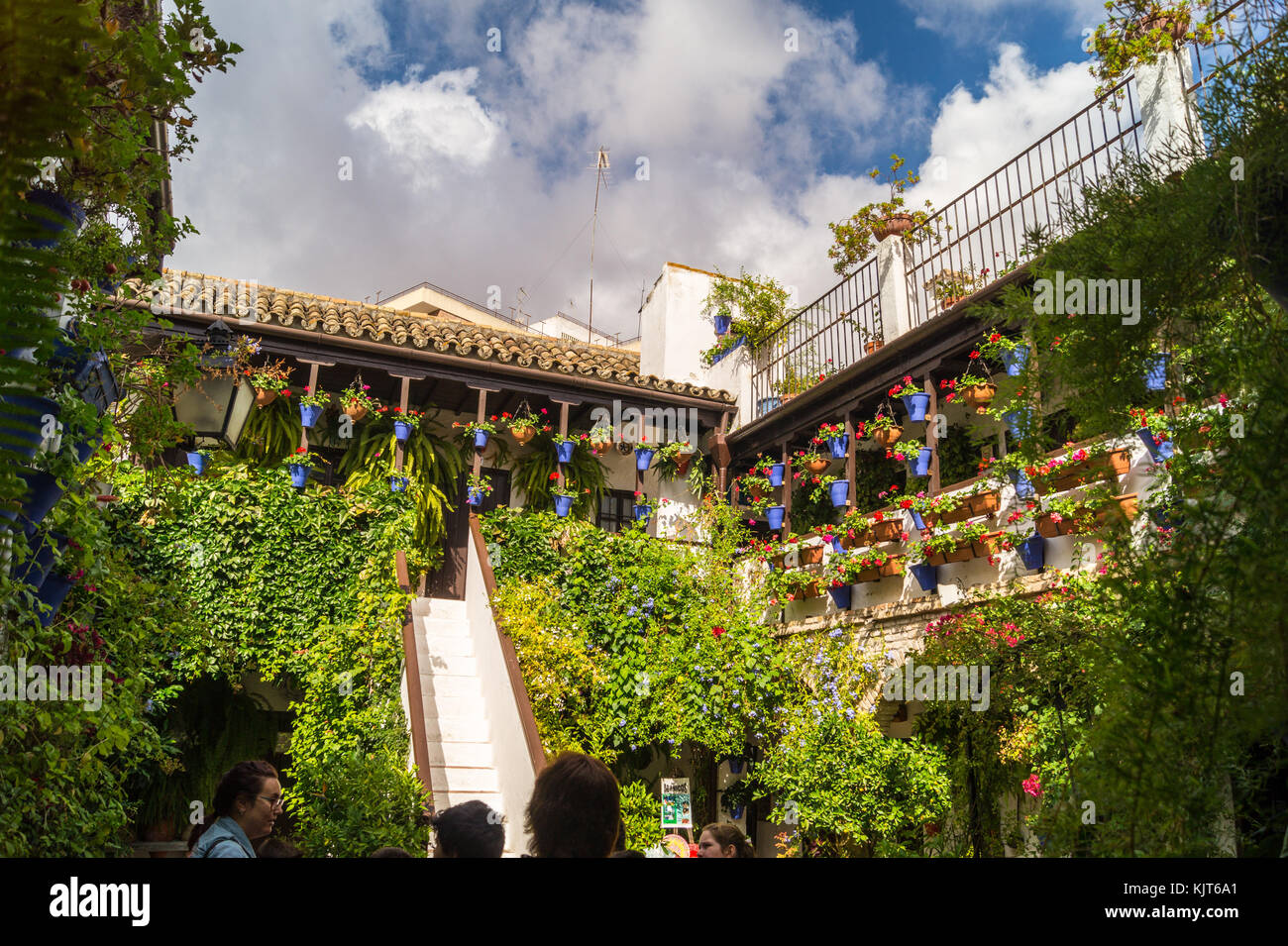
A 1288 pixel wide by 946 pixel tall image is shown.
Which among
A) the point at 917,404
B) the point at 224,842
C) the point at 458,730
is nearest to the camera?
the point at 224,842

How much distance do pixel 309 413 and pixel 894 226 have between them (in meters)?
7.02

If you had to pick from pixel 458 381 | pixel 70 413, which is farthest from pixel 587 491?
pixel 70 413

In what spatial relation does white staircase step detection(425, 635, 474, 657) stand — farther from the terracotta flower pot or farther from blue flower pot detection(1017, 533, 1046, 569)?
the terracotta flower pot

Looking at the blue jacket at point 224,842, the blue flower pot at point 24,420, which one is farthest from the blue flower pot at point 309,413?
the blue flower pot at point 24,420

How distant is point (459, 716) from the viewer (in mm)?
8914

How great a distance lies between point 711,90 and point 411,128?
18552 mm

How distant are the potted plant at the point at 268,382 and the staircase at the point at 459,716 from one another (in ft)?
9.35

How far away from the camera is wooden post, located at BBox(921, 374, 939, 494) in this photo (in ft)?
29.5

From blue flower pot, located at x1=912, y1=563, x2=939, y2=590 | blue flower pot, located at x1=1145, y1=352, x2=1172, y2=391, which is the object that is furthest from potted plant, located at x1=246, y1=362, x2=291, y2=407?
blue flower pot, located at x1=1145, y1=352, x2=1172, y2=391

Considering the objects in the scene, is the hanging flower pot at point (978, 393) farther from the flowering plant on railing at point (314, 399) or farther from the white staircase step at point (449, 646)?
the flowering plant on railing at point (314, 399)

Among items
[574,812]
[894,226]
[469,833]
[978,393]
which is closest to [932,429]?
[978,393]

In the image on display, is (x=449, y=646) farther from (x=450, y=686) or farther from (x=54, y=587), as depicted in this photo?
(x=54, y=587)

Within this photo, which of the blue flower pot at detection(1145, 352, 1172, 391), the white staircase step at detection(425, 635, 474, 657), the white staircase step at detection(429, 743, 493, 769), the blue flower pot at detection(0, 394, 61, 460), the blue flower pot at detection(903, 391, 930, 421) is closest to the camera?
the blue flower pot at detection(0, 394, 61, 460)

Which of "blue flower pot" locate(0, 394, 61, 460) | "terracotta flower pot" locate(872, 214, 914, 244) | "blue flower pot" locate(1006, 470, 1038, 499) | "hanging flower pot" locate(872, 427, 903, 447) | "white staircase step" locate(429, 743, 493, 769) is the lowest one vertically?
"white staircase step" locate(429, 743, 493, 769)
